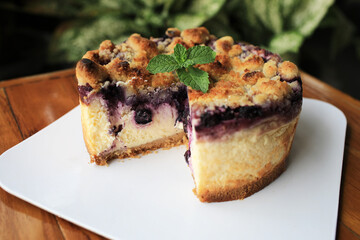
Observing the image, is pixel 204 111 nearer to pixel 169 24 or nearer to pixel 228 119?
pixel 228 119

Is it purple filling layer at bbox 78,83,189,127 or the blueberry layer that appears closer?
the blueberry layer

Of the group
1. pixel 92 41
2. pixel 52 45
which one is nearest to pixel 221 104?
pixel 92 41

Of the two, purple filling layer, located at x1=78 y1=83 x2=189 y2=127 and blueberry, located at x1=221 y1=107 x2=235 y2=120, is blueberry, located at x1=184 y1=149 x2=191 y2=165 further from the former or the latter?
blueberry, located at x1=221 y1=107 x2=235 y2=120

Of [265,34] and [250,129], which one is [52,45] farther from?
[250,129]

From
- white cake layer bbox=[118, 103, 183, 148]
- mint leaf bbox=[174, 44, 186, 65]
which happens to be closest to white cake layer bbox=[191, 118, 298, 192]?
white cake layer bbox=[118, 103, 183, 148]

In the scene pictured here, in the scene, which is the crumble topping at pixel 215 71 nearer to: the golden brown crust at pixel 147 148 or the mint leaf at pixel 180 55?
the mint leaf at pixel 180 55

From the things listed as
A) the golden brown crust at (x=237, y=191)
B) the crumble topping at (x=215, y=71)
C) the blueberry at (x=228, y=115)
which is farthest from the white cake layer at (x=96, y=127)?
the blueberry at (x=228, y=115)

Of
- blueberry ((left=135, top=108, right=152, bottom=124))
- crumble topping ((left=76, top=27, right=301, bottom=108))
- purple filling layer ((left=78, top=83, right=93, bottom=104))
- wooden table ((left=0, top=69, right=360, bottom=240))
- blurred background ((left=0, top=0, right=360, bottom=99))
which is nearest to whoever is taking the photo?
wooden table ((left=0, top=69, right=360, bottom=240))
